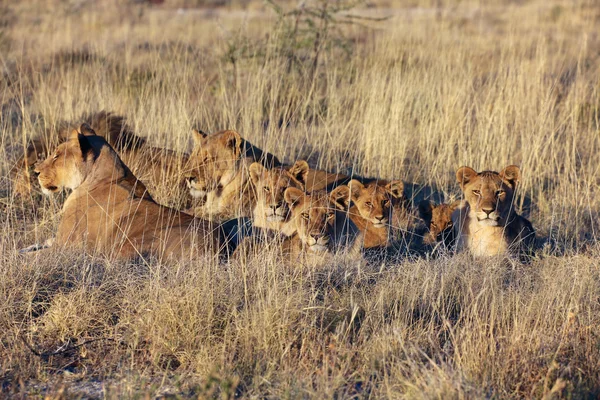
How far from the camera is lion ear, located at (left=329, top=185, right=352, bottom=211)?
606 cm

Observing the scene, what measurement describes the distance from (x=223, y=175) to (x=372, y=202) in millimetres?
1617

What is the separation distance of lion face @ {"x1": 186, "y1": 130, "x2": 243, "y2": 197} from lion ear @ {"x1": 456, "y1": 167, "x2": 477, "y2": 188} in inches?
74.5

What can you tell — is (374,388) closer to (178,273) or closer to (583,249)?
(178,273)

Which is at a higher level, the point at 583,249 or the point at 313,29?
the point at 313,29

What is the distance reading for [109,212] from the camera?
6.30m

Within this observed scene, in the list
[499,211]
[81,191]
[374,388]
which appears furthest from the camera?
[81,191]

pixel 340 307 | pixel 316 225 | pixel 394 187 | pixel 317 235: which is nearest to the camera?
pixel 340 307

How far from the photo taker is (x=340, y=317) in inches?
182

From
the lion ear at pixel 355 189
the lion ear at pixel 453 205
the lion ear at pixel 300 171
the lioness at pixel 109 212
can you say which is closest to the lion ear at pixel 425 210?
the lion ear at pixel 453 205

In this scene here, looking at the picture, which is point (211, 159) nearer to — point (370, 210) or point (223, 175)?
point (223, 175)

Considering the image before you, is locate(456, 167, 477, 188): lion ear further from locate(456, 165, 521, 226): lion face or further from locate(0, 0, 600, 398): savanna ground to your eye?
locate(0, 0, 600, 398): savanna ground

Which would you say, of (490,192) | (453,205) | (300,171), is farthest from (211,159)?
(490,192)

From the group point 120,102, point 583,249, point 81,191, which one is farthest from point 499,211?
point 120,102

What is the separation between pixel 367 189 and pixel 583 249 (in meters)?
1.66
